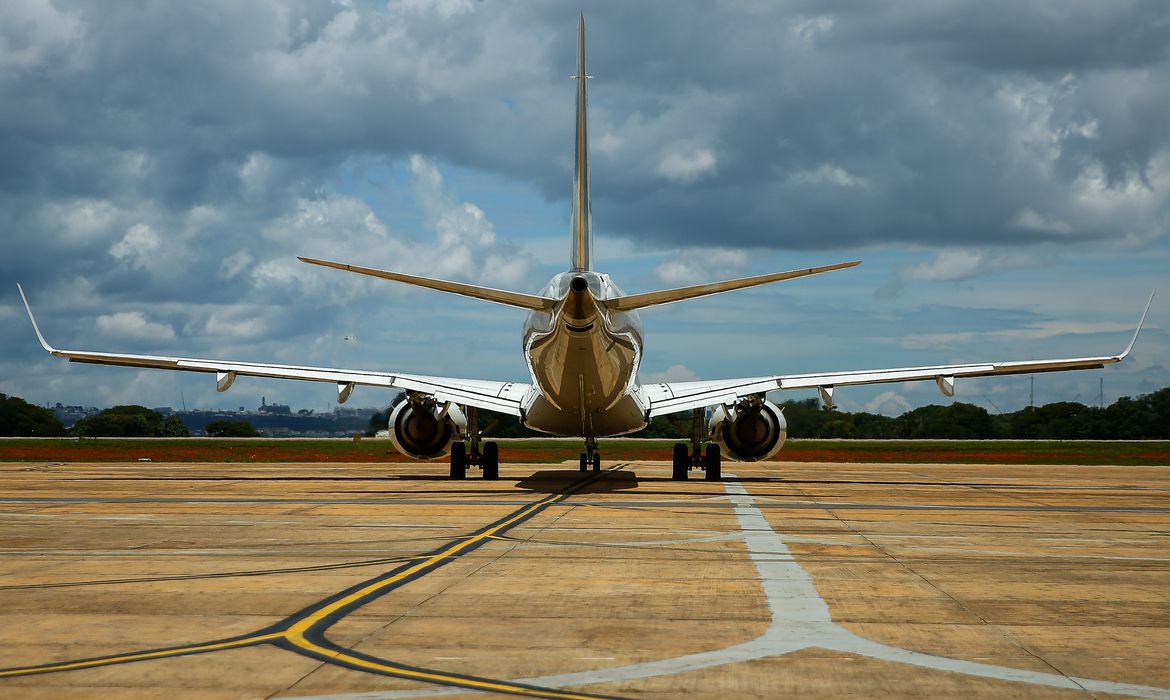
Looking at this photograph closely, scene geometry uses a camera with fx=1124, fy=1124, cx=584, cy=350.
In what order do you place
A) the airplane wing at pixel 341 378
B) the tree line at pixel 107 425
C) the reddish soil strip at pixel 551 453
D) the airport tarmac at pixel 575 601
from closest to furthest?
the airport tarmac at pixel 575 601 < the airplane wing at pixel 341 378 < the reddish soil strip at pixel 551 453 < the tree line at pixel 107 425

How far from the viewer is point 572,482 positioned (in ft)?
107

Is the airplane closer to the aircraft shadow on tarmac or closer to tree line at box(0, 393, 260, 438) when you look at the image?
the aircraft shadow on tarmac

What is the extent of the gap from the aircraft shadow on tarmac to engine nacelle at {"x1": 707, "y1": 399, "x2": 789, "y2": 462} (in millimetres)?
3088

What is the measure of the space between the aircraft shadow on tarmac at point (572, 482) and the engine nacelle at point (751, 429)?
10.1ft

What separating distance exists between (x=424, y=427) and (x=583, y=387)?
7680 mm

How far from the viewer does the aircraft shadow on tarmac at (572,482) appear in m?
28.9

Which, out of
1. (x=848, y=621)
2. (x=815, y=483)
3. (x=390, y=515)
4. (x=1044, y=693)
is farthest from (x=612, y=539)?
(x=815, y=483)

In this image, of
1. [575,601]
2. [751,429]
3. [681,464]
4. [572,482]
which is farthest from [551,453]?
[575,601]

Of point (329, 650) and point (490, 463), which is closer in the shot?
point (329, 650)

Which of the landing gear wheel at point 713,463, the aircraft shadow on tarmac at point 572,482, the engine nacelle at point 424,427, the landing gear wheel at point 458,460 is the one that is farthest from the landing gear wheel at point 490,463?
the landing gear wheel at point 713,463

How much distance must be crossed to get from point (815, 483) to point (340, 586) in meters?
24.8

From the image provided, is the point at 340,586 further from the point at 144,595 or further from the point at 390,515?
the point at 390,515

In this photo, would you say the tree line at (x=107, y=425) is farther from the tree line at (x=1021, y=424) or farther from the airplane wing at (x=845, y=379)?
the airplane wing at (x=845, y=379)

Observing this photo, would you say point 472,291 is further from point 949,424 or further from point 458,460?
point 949,424
